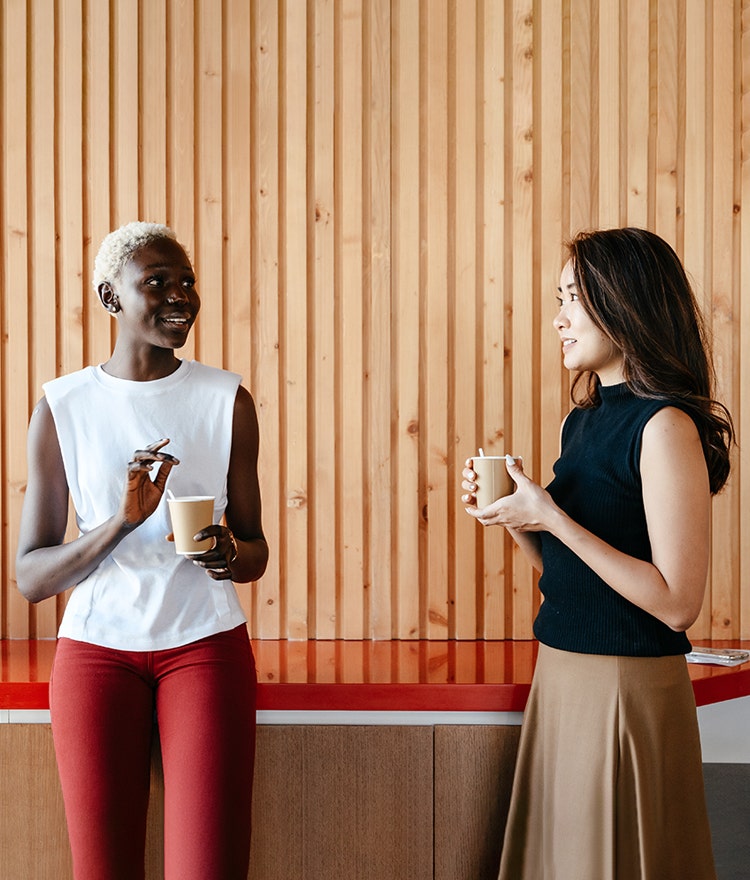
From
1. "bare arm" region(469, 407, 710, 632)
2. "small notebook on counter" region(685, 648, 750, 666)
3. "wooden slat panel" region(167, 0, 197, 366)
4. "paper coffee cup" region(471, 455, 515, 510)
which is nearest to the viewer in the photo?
"bare arm" region(469, 407, 710, 632)

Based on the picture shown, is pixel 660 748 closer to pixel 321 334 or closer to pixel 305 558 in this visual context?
pixel 305 558

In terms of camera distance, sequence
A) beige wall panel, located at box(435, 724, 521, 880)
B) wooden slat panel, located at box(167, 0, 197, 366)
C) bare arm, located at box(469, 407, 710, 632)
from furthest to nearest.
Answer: wooden slat panel, located at box(167, 0, 197, 366), beige wall panel, located at box(435, 724, 521, 880), bare arm, located at box(469, 407, 710, 632)

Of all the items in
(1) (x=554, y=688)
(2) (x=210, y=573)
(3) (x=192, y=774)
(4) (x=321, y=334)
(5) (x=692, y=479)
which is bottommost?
(3) (x=192, y=774)

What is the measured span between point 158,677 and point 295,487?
1086 millimetres

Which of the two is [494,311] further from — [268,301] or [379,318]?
[268,301]

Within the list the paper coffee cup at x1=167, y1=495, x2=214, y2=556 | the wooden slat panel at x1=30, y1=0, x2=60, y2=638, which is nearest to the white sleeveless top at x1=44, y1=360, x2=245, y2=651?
the paper coffee cup at x1=167, y1=495, x2=214, y2=556

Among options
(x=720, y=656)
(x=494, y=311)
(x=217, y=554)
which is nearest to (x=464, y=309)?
(x=494, y=311)

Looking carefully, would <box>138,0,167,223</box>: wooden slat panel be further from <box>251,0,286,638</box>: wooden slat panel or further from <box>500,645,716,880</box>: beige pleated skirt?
<box>500,645,716,880</box>: beige pleated skirt

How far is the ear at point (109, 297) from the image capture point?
1.84 metres

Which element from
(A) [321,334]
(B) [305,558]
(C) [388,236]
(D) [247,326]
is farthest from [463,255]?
(B) [305,558]

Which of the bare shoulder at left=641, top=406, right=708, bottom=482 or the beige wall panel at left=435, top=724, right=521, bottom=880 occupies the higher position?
the bare shoulder at left=641, top=406, right=708, bottom=482

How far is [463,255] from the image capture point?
9.00 ft

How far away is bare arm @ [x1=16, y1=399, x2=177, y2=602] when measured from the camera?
1.65m

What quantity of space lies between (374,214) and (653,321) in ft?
4.31
